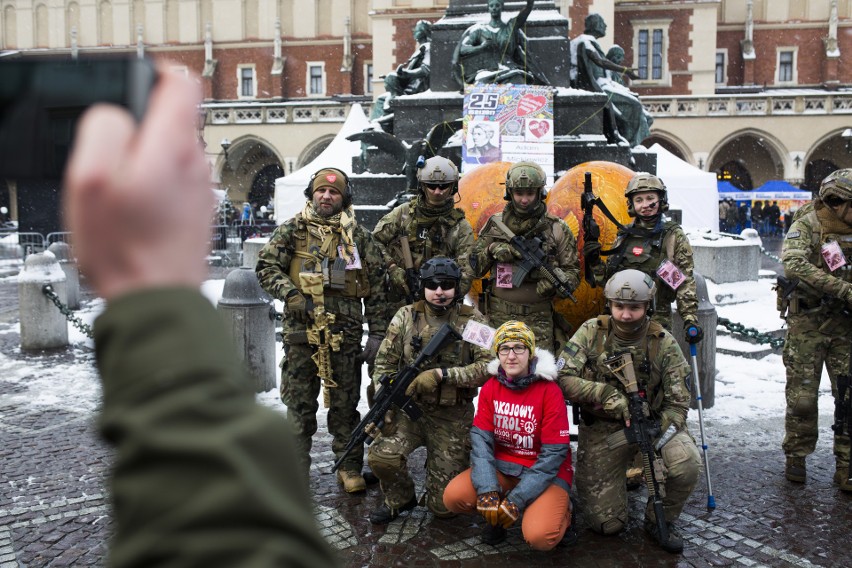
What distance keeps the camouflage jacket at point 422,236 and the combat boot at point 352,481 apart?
1.58 metres

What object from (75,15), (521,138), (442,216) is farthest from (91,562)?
(75,15)

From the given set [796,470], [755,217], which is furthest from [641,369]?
[755,217]

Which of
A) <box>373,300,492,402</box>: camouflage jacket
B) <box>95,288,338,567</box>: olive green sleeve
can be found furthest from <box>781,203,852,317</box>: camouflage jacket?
<box>95,288,338,567</box>: olive green sleeve

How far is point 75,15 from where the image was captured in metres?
45.7

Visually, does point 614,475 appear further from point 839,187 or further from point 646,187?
point 839,187

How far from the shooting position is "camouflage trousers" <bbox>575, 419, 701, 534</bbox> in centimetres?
452

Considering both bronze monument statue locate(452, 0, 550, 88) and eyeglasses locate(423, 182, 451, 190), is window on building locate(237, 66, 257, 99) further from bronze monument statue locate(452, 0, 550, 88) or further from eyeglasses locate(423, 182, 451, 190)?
eyeglasses locate(423, 182, 451, 190)

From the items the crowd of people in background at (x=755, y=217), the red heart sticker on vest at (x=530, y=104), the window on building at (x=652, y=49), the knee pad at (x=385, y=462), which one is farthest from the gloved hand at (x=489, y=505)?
the window on building at (x=652, y=49)

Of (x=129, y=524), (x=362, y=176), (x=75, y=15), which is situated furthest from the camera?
(x=75, y=15)

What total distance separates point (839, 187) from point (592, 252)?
175 cm

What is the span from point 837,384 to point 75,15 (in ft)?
162

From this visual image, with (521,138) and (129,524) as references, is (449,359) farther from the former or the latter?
(521,138)

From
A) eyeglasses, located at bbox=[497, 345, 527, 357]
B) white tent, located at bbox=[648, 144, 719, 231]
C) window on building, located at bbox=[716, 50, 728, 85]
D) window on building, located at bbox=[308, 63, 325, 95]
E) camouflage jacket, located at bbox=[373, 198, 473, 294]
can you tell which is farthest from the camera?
window on building, located at bbox=[308, 63, 325, 95]

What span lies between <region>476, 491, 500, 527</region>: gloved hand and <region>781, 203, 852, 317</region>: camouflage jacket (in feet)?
8.93
